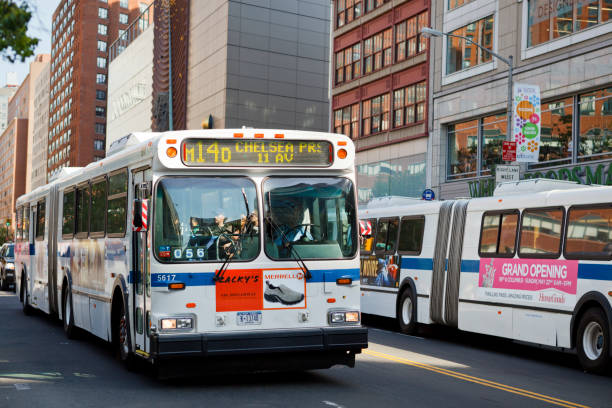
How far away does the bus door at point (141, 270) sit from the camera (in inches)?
403

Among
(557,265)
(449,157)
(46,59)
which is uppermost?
(46,59)

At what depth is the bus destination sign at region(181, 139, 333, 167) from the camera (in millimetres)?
10266

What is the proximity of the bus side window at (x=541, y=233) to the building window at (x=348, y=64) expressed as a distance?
2966 cm

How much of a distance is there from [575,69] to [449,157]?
9067 mm

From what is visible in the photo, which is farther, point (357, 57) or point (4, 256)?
point (357, 57)

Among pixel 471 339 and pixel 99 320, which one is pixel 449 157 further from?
pixel 99 320

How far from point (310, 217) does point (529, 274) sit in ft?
19.7

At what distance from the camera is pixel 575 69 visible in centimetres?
2788

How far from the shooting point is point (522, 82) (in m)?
30.9

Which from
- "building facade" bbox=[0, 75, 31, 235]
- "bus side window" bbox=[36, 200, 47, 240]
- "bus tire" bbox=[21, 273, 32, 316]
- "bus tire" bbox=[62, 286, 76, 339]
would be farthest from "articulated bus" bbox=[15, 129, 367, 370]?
"building facade" bbox=[0, 75, 31, 235]

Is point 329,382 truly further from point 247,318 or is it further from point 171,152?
point 171,152

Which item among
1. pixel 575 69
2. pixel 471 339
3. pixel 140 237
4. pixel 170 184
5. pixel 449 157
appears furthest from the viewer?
pixel 449 157

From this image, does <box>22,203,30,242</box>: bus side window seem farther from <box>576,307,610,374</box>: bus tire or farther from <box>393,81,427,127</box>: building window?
<box>393,81,427,127</box>: building window

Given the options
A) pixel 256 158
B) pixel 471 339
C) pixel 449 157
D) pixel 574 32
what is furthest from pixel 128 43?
pixel 256 158
